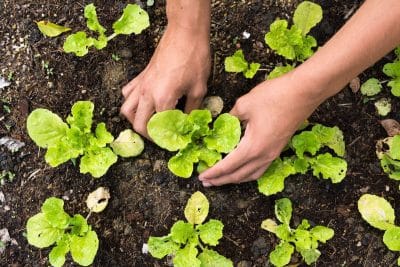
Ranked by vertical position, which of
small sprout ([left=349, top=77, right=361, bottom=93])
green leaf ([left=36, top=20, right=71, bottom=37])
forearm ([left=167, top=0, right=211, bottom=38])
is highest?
forearm ([left=167, top=0, right=211, bottom=38])

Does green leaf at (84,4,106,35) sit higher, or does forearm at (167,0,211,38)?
forearm at (167,0,211,38)

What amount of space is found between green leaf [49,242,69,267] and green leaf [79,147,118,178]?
0.21 meters

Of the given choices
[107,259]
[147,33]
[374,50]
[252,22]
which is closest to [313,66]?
[374,50]

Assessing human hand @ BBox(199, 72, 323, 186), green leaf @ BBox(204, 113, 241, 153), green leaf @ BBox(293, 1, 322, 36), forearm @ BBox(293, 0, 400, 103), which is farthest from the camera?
green leaf @ BBox(293, 1, 322, 36)

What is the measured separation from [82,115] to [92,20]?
0.28 m

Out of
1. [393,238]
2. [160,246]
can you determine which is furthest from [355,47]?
[160,246]

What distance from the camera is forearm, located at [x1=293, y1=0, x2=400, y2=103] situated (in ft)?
4.32

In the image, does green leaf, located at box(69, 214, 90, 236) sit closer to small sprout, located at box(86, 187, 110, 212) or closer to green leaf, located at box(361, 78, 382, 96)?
small sprout, located at box(86, 187, 110, 212)

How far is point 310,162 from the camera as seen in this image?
1727mm

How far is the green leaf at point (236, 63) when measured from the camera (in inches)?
69.7

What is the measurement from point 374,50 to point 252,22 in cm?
59

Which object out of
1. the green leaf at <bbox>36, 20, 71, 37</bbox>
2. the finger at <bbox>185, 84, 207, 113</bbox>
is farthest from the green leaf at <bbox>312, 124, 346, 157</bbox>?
the green leaf at <bbox>36, 20, 71, 37</bbox>

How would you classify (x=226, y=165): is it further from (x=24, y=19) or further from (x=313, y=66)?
(x=24, y=19)

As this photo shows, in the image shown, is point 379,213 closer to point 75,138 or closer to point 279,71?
point 279,71
